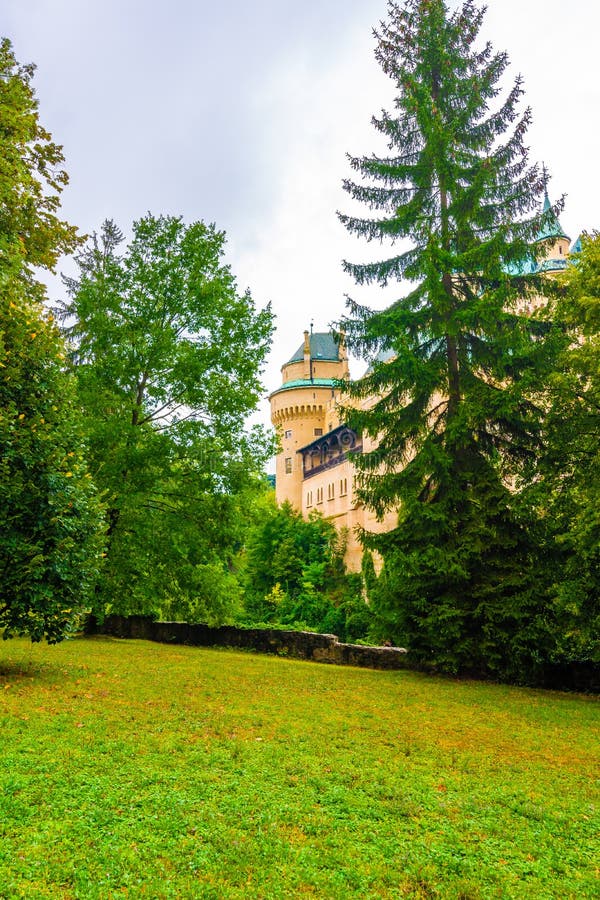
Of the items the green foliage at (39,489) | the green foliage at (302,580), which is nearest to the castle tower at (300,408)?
the green foliage at (302,580)

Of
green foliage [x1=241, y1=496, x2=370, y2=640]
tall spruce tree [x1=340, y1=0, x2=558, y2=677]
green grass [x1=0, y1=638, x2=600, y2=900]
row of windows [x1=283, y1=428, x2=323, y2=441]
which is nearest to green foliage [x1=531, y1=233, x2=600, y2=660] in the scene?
tall spruce tree [x1=340, y1=0, x2=558, y2=677]

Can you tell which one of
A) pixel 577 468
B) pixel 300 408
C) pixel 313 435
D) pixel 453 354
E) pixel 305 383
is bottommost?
pixel 577 468

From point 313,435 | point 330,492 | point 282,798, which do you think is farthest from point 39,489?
point 313,435

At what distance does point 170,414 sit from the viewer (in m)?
17.9

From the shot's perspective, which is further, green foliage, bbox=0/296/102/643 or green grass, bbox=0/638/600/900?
green foliage, bbox=0/296/102/643

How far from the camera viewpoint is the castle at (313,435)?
4603 cm

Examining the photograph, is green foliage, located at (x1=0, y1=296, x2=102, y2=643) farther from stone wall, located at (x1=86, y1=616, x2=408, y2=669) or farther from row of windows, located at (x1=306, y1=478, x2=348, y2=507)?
row of windows, located at (x1=306, y1=478, x2=348, y2=507)

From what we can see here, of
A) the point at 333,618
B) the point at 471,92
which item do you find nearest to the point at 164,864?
the point at 471,92

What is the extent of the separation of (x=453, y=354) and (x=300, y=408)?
43.0 m

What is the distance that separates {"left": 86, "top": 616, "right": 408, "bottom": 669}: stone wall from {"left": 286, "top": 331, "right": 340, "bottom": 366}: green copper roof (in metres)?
42.1

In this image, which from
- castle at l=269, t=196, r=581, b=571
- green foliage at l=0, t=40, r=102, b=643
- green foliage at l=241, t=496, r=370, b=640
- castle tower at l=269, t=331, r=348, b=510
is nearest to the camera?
green foliage at l=0, t=40, r=102, b=643

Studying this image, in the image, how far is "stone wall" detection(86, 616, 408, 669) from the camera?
15781mm

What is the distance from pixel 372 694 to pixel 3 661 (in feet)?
21.3

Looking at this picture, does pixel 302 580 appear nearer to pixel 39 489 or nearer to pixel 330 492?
pixel 330 492
